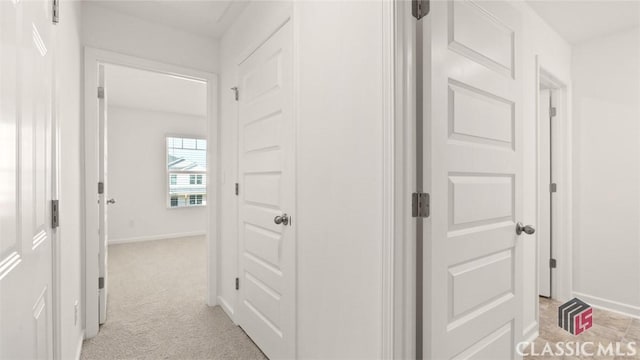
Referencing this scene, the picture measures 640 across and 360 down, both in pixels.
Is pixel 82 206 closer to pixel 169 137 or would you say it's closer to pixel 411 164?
pixel 411 164

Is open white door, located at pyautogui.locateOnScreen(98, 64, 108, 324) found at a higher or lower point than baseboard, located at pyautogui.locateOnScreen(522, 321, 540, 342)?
higher

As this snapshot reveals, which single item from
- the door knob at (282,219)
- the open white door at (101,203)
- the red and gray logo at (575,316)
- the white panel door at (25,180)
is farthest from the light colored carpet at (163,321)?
the red and gray logo at (575,316)

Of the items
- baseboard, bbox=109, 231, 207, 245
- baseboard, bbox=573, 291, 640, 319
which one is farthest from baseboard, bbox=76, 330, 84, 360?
baseboard, bbox=109, 231, 207, 245

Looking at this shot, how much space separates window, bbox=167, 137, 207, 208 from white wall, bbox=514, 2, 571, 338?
603 centimetres

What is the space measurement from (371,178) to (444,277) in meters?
0.47

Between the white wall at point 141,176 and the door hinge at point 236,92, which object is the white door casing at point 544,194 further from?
the white wall at point 141,176

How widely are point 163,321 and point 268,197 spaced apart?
1532 mm

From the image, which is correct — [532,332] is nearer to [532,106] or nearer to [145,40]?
[532,106]

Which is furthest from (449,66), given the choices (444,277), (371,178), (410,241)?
(444,277)

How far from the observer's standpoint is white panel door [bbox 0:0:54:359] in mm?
637

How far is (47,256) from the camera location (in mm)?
1038

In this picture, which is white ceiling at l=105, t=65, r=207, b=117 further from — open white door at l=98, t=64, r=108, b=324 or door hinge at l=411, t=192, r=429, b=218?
door hinge at l=411, t=192, r=429, b=218

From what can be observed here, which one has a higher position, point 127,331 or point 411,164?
point 411,164

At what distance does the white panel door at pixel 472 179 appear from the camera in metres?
1.10
